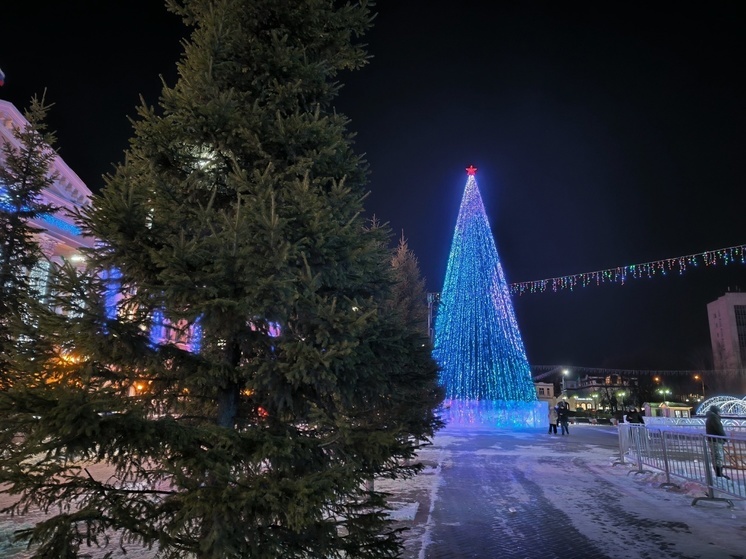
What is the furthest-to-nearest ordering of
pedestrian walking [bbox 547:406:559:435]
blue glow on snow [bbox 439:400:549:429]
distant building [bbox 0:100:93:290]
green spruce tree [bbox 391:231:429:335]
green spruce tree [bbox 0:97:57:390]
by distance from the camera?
blue glow on snow [bbox 439:400:549:429], distant building [bbox 0:100:93:290], pedestrian walking [bbox 547:406:559:435], green spruce tree [bbox 391:231:429:335], green spruce tree [bbox 0:97:57:390]

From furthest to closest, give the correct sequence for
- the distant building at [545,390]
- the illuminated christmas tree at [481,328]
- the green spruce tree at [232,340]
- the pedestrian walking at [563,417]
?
the distant building at [545,390]
the illuminated christmas tree at [481,328]
the pedestrian walking at [563,417]
the green spruce tree at [232,340]

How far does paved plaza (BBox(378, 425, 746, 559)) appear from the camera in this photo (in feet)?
20.3

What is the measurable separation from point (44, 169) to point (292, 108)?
11063mm

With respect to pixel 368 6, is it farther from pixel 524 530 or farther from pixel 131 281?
pixel 524 530

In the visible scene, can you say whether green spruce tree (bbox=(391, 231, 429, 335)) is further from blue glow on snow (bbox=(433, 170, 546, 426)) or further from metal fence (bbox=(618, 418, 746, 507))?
blue glow on snow (bbox=(433, 170, 546, 426))

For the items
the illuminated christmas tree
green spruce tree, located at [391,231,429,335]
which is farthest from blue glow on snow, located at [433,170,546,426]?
green spruce tree, located at [391,231,429,335]

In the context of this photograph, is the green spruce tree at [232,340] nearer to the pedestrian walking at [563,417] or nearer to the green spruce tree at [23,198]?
the green spruce tree at [23,198]

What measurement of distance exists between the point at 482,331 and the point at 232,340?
27.3 metres

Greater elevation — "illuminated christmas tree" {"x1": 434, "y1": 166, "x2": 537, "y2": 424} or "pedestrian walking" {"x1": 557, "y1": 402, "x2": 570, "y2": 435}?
"illuminated christmas tree" {"x1": 434, "y1": 166, "x2": 537, "y2": 424}

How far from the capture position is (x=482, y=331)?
29766 mm

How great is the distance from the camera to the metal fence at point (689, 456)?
27.9ft

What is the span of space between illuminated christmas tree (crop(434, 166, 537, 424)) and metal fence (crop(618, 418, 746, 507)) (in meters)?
15.8

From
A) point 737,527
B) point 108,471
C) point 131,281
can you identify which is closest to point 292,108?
point 131,281

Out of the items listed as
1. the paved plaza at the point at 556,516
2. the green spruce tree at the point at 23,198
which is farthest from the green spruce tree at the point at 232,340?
the green spruce tree at the point at 23,198
